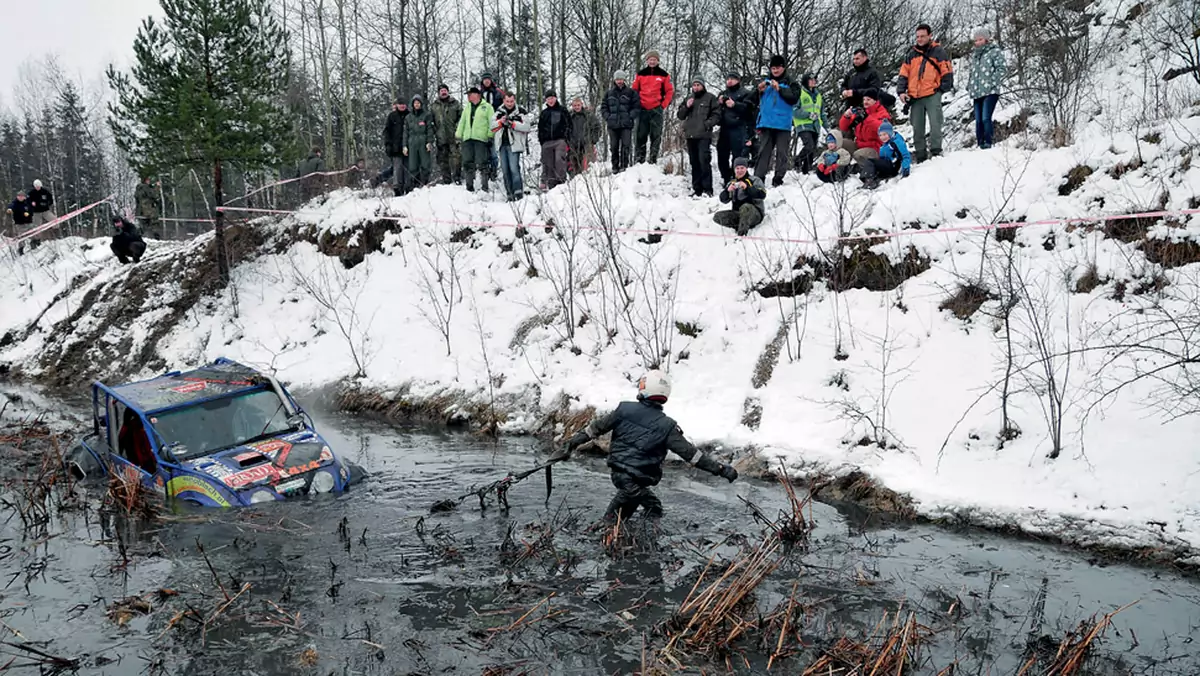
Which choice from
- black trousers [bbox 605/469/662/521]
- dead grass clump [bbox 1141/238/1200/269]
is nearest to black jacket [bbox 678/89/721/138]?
dead grass clump [bbox 1141/238/1200/269]

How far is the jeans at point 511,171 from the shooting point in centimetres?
1766

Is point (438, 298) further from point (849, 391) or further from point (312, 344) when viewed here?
point (849, 391)

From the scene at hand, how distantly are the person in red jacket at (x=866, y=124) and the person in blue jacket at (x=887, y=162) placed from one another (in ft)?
0.45

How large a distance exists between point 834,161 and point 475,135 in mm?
7993

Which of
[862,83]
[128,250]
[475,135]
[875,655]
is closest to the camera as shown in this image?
[875,655]

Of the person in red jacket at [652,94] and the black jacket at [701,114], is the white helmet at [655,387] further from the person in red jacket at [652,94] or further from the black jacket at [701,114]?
the person in red jacket at [652,94]

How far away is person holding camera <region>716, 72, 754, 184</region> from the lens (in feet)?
49.3

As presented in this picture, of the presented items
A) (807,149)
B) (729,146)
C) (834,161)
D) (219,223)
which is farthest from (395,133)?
(834,161)

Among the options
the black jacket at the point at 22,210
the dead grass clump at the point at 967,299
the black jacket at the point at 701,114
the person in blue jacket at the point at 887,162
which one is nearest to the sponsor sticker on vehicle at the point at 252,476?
the dead grass clump at the point at 967,299

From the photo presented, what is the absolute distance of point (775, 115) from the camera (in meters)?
14.5

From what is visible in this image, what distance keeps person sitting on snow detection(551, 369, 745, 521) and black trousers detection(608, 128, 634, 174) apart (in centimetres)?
963

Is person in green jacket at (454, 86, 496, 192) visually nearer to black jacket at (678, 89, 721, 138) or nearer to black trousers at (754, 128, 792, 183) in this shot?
A: black jacket at (678, 89, 721, 138)

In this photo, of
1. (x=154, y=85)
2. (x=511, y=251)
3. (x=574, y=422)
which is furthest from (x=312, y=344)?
(x=574, y=422)

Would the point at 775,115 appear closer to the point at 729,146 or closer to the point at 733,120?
the point at 733,120
